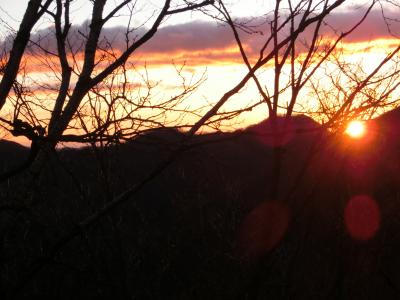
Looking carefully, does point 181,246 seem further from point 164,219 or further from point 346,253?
point 346,253

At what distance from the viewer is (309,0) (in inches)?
197

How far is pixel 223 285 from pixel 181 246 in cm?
1159

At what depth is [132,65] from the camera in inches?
308

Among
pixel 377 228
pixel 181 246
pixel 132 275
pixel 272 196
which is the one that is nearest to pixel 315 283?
pixel 377 228

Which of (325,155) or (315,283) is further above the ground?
(325,155)

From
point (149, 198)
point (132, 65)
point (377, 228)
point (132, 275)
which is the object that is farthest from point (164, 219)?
point (132, 65)

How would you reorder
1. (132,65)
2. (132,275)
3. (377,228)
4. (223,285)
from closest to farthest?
(132,65), (223,285), (377,228), (132,275)

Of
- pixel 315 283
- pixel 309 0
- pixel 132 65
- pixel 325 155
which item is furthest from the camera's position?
pixel 315 283

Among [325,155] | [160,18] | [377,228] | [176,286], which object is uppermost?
[160,18]

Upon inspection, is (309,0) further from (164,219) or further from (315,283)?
(164,219)

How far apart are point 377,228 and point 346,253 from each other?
11591mm

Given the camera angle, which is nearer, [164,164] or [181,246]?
[164,164]

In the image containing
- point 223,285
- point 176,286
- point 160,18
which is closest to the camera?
point 160,18

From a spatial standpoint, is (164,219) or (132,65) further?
(164,219)
